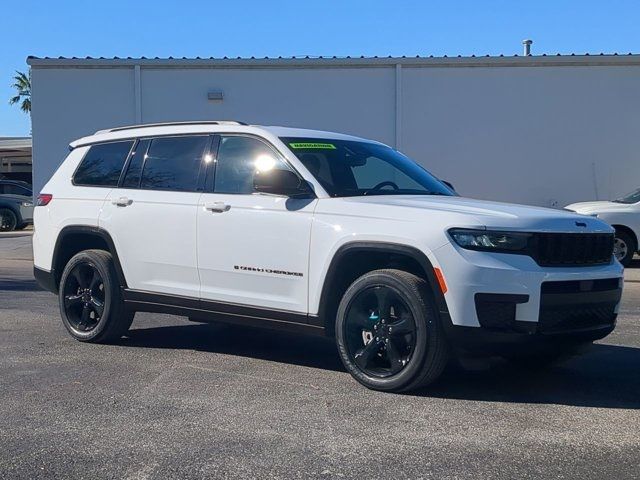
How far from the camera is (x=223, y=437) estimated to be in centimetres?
455

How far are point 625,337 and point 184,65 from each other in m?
Answer: 13.3

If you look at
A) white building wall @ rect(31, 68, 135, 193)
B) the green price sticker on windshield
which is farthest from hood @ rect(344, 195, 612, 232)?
white building wall @ rect(31, 68, 135, 193)

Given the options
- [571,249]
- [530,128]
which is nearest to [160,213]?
[571,249]

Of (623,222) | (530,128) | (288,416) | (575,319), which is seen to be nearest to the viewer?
(288,416)

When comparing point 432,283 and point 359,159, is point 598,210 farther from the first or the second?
point 432,283

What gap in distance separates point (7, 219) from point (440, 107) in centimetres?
1437

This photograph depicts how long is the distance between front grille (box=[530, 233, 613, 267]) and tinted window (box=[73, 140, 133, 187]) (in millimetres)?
3949

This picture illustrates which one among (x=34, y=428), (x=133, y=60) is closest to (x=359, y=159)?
(x=34, y=428)

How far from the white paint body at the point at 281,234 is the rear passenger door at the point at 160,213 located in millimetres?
10

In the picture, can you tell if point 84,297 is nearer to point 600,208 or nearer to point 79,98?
point 600,208

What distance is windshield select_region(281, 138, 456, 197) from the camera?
6.12 metres

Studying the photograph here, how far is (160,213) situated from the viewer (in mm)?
Answer: 6652

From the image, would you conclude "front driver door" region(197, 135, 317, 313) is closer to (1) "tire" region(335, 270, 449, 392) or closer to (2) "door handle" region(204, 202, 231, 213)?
(2) "door handle" region(204, 202, 231, 213)

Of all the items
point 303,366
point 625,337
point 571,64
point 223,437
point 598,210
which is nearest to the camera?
point 223,437
